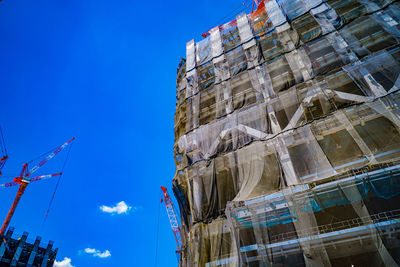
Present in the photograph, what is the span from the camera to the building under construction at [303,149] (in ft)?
24.8

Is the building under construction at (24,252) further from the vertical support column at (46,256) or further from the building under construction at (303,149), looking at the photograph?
the building under construction at (303,149)

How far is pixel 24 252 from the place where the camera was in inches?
1312

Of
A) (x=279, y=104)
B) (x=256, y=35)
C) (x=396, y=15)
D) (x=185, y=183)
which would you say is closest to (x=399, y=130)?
(x=279, y=104)

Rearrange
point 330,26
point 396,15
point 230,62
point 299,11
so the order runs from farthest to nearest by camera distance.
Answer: point 230,62, point 299,11, point 330,26, point 396,15

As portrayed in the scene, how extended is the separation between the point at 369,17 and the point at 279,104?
6.45 metres

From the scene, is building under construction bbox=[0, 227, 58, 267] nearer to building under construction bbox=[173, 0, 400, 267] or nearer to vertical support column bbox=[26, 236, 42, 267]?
vertical support column bbox=[26, 236, 42, 267]

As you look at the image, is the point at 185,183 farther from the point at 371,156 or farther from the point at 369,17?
the point at 369,17

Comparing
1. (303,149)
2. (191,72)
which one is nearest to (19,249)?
(191,72)

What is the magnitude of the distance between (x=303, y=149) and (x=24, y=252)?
4365 cm

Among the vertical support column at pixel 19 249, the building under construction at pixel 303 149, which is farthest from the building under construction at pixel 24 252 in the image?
the building under construction at pixel 303 149

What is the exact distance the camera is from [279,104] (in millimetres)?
11367

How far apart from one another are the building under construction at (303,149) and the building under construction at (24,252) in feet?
112

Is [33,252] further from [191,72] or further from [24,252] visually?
[191,72]

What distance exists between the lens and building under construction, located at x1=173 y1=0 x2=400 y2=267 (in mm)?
7551
